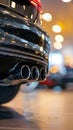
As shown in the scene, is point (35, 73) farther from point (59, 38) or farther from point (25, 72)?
point (59, 38)

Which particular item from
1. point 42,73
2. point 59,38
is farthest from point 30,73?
point 59,38

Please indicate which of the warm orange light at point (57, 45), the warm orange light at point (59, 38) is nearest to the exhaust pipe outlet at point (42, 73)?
the warm orange light at point (59, 38)

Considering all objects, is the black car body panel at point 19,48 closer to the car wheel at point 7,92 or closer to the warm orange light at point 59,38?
the car wheel at point 7,92

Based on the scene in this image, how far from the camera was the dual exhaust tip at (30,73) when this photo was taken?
3229mm

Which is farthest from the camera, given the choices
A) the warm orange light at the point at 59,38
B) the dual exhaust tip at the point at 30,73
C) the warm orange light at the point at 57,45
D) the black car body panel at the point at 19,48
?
the warm orange light at the point at 57,45

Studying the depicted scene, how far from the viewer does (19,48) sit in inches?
124

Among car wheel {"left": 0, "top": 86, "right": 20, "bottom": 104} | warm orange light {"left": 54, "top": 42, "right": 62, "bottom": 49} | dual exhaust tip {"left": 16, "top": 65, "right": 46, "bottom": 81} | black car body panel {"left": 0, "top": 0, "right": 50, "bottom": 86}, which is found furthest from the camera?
warm orange light {"left": 54, "top": 42, "right": 62, "bottom": 49}

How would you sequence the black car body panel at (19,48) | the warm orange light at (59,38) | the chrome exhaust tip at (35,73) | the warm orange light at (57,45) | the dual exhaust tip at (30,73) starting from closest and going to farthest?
the black car body panel at (19,48), the dual exhaust tip at (30,73), the chrome exhaust tip at (35,73), the warm orange light at (59,38), the warm orange light at (57,45)

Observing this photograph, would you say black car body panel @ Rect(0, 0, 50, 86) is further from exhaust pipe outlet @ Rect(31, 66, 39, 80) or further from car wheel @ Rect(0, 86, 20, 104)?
car wheel @ Rect(0, 86, 20, 104)

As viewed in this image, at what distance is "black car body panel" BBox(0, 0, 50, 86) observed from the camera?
10.1 feet

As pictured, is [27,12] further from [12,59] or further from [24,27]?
Answer: [12,59]

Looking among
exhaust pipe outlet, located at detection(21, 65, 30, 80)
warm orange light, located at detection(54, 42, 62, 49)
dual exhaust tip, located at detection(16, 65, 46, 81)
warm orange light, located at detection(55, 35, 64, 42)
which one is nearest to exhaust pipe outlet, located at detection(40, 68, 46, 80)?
dual exhaust tip, located at detection(16, 65, 46, 81)

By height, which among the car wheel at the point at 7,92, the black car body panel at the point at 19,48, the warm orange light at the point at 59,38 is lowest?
the car wheel at the point at 7,92

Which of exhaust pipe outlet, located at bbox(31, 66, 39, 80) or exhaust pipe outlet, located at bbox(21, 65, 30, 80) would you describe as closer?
exhaust pipe outlet, located at bbox(21, 65, 30, 80)
